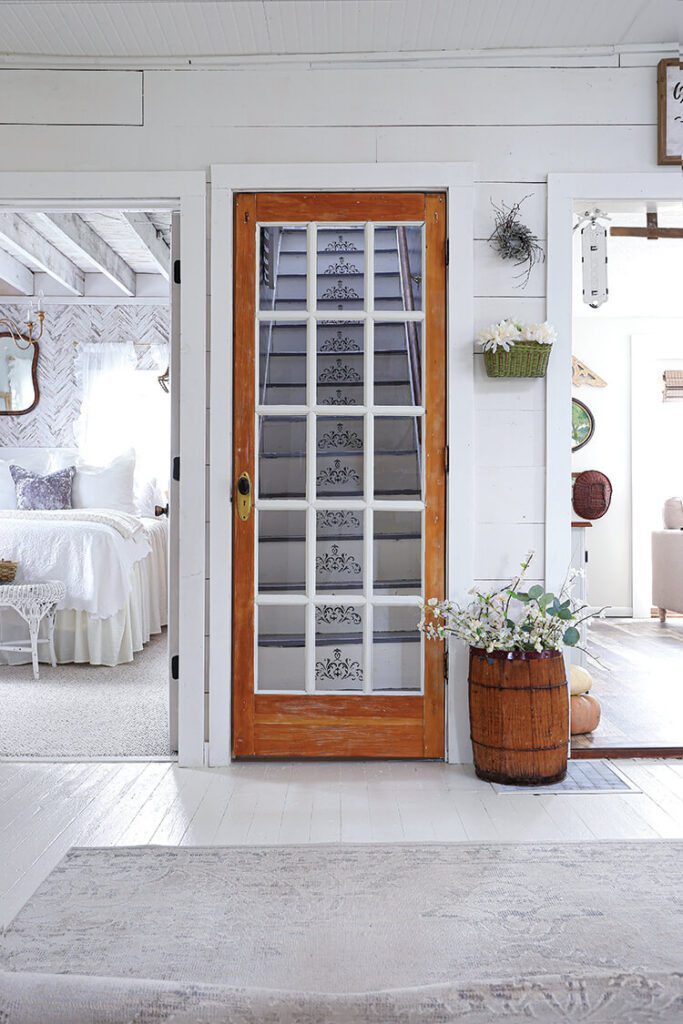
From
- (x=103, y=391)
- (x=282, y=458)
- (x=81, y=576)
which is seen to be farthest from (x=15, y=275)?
(x=282, y=458)

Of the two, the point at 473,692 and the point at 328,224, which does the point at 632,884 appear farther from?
the point at 328,224

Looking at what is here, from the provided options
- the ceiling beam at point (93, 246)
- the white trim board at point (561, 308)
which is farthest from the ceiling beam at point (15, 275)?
the white trim board at point (561, 308)

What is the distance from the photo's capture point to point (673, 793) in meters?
3.15

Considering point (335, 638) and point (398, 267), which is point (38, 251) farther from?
point (335, 638)

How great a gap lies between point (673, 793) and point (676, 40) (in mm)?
2743

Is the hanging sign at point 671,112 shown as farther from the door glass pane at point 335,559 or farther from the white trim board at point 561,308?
the door glass pane at point 335,559

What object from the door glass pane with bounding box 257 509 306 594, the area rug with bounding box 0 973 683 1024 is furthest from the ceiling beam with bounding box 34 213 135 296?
the area rug with bounding box 0 973 683 1024

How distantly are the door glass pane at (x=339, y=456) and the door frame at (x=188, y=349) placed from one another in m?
0.45

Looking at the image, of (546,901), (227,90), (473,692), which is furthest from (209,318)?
(546,901)

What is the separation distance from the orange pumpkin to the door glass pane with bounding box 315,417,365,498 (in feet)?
4.32

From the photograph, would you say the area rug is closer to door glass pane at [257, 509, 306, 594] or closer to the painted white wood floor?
the painted white wood floor

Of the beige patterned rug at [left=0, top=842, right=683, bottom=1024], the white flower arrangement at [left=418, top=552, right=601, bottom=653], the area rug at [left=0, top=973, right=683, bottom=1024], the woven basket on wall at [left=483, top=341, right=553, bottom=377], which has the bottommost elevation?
the beige patterned rug at [left=0, top=842, right=683, bottom=1024]

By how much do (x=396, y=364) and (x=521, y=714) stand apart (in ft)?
4.53

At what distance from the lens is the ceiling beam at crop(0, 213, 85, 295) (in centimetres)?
589
